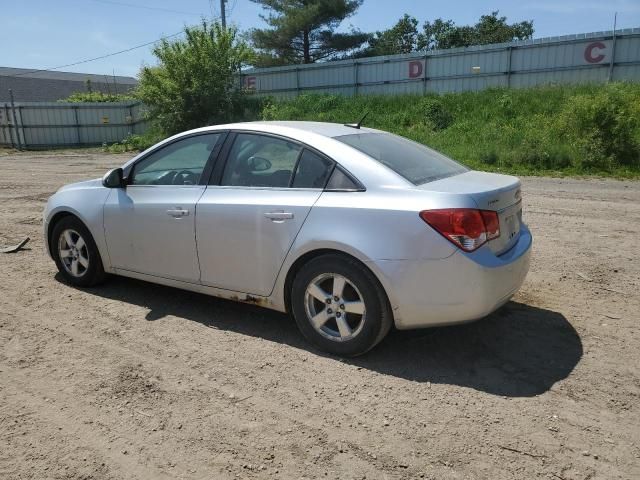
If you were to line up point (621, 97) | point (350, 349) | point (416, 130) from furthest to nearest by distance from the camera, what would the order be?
point (416, 130) < point (621, 97) < point (350, 349)

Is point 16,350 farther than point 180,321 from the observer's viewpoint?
No

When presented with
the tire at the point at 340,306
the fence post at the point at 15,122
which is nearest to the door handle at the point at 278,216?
the tire at the point at 340,306

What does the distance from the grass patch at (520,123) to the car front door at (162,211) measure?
1176 centimetres

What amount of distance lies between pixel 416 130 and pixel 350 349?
60.1 feet

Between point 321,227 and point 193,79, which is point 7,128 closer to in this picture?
point 193,79

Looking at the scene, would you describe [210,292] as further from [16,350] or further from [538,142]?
[538,142]

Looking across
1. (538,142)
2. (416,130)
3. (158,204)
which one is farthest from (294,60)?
(158,204)

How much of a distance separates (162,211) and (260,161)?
940 millimetres

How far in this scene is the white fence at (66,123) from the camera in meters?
30.8

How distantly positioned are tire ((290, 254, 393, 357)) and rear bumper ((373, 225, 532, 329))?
4.8 inches

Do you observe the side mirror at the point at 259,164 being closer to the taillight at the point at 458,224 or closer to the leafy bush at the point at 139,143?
the taillight at the point at 458,224

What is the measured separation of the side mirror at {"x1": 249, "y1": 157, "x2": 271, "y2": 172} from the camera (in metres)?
4.28

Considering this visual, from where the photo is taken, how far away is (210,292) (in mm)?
4461

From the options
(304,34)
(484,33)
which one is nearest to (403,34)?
(484,33)
